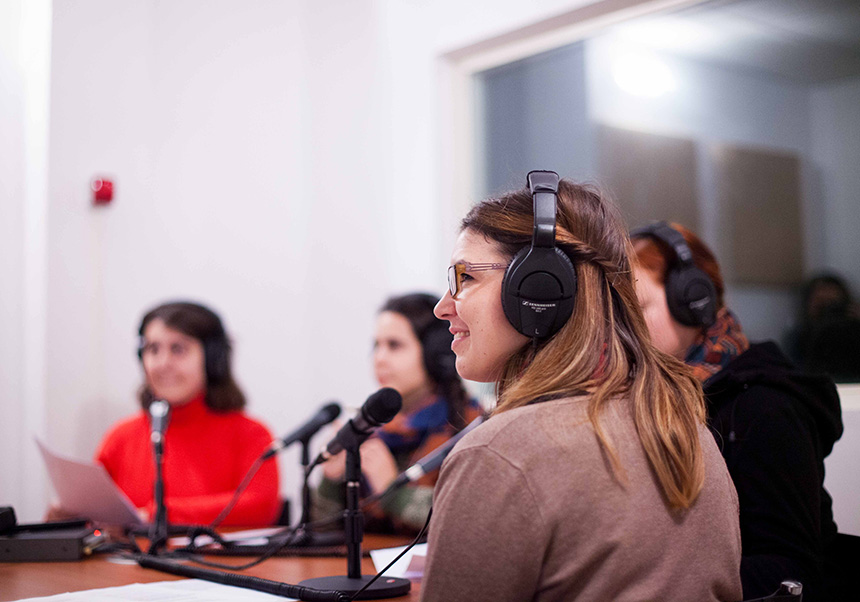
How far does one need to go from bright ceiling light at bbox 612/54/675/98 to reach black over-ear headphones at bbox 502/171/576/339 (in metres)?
1.77

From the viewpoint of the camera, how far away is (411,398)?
8.07 ft

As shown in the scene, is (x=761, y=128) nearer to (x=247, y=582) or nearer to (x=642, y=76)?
(x=642, y=76)

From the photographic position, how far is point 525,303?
1.06 metres

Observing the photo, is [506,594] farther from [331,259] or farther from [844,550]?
[331,259]

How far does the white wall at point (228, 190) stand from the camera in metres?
2.71

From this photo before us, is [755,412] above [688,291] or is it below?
below

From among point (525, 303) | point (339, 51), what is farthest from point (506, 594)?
point (339, 51)

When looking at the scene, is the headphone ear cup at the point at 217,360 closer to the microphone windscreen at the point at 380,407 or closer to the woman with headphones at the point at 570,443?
the microphone windscreen at the point at 380,407

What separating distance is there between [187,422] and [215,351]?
262mm

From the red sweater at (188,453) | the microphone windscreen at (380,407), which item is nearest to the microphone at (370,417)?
the microphone windscreen at (380,407)

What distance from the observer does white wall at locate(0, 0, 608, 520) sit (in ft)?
8.91

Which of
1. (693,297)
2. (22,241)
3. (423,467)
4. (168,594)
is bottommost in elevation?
(168,594)

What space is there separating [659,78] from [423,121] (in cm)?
91

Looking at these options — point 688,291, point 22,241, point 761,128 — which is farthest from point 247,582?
point 761,128
